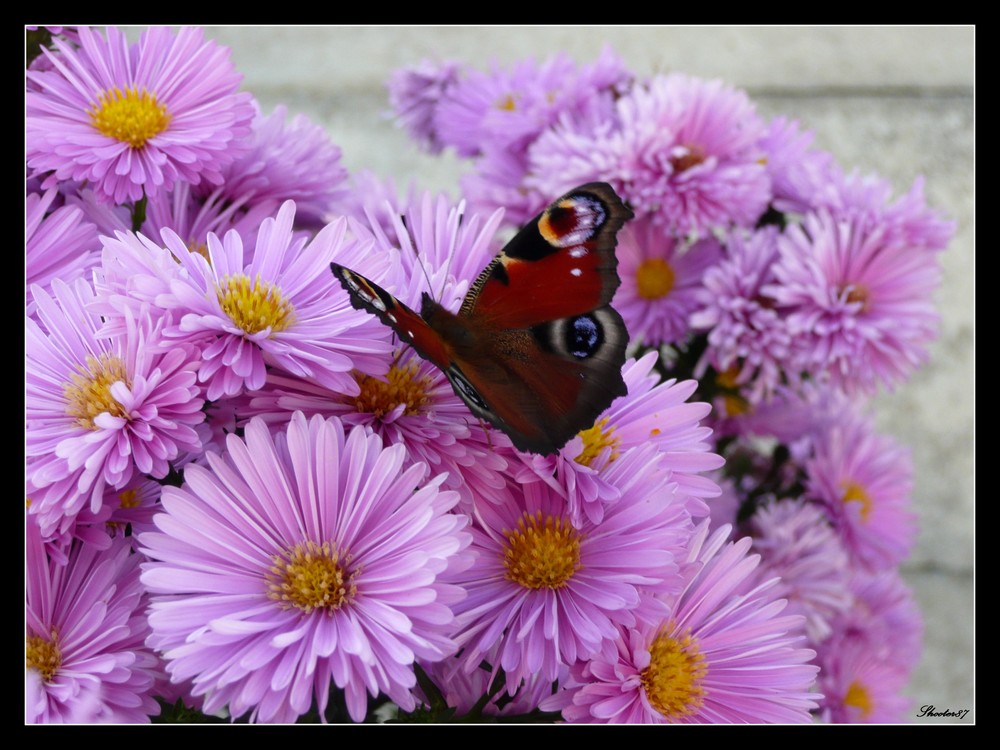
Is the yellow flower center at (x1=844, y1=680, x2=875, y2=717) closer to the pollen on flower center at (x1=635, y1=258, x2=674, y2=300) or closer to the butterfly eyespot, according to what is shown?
the pollen on flower center at (x1=635, y1=258, x2=674, y2=300)

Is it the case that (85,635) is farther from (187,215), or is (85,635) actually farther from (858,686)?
(858,686)

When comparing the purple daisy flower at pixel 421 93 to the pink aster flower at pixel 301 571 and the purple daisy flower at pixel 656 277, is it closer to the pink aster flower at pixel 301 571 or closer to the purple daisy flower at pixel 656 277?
the purple daisy flower at pixel 656 277

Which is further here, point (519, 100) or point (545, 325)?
point (519, 100)

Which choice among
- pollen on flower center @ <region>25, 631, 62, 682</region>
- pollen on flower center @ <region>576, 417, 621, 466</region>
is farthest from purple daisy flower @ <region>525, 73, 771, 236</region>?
pollen on flower center @ <region>25, 631, 62, 682</region>

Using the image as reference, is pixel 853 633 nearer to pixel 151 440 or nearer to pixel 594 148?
pixel 594 148

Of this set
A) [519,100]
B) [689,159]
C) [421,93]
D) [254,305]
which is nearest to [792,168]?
[689,159]

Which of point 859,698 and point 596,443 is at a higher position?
point 596,443

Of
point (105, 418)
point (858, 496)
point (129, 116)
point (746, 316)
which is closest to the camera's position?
point (105, 418)
